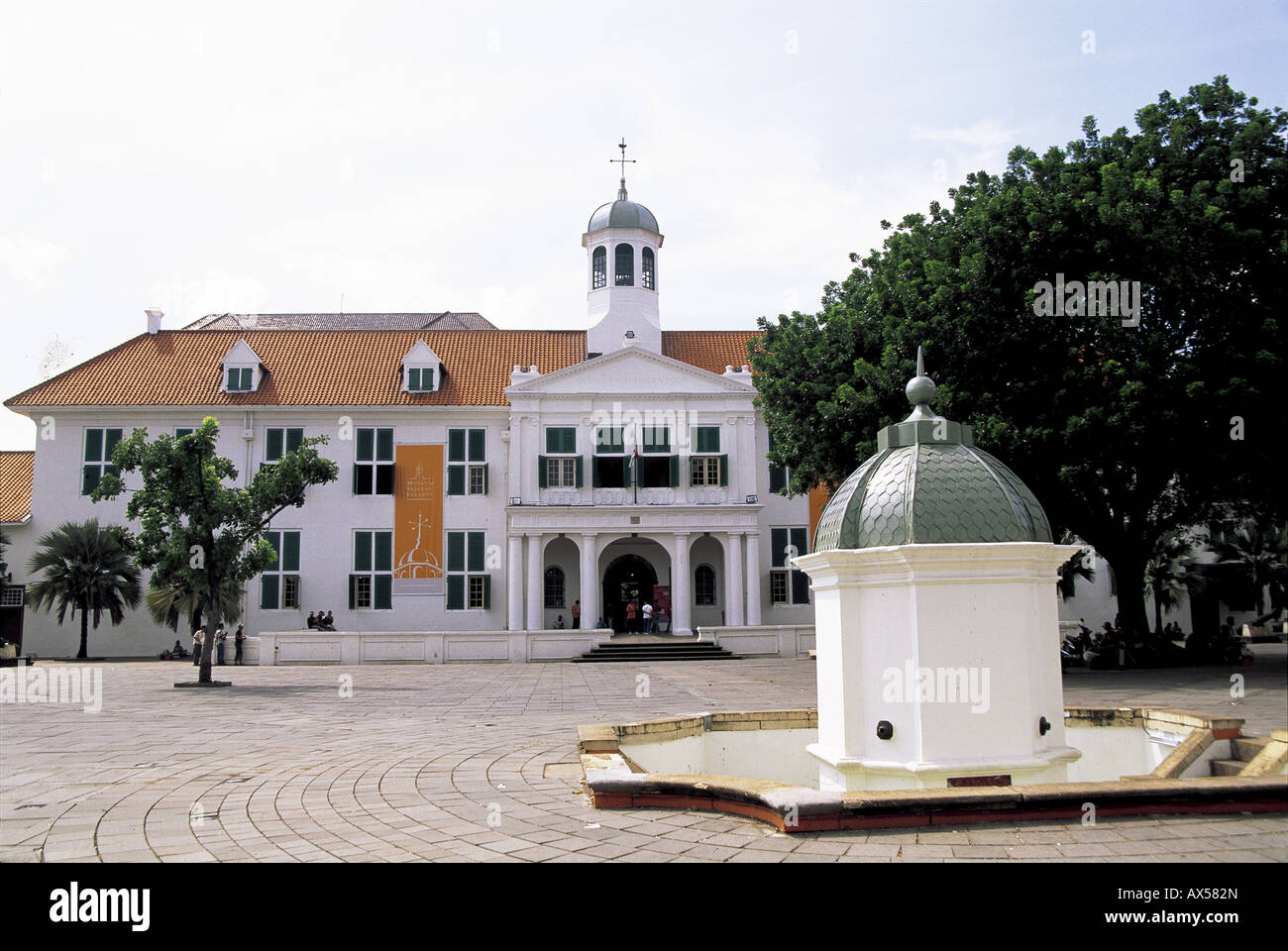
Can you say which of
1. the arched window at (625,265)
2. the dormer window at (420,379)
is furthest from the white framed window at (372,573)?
the arched window at (625,265)

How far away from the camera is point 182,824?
242 inches

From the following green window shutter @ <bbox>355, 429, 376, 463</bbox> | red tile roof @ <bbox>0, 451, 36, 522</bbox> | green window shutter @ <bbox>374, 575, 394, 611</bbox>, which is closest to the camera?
green window shutter @ <bbox>374, 575, 394, 611</bbox>

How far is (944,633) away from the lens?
20.2ft

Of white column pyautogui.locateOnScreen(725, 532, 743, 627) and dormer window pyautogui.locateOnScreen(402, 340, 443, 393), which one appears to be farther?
dormer window pyautogui.locateOnScreen(402, 340, 443, 393)

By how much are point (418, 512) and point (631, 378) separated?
29.1ft

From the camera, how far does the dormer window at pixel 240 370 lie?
118ft

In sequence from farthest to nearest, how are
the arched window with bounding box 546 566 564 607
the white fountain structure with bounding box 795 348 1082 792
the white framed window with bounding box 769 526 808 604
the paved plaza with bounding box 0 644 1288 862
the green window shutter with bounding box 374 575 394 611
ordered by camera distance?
the arched window with bounding box 546 566 564 607 < the white framed window with bounding box 769 526 808 604 < the green window shutter with bounding box 374 575 394 611 < the white fountain structure with bounding box 795 348 1082 792 < the paved plaza with bounding box 0 644 1288 862

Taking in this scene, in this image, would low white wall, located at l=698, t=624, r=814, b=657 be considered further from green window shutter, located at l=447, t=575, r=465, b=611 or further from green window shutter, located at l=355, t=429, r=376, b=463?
green window shutter, located at l=355, t=429, r=376, b=463

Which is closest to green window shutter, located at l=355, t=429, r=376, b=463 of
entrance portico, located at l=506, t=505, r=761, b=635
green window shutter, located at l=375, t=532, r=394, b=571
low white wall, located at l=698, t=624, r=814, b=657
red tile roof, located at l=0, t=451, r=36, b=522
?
green window shutter, located at l=375, t=532, r=394, b=571

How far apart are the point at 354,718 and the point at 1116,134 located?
1833cm

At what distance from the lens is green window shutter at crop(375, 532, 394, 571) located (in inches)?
1372

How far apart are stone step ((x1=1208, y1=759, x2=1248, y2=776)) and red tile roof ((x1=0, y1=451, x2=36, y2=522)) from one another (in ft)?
124

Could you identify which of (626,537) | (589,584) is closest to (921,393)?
(589,584)

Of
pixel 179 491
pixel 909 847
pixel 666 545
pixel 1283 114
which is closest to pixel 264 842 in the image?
pixel 909 847
